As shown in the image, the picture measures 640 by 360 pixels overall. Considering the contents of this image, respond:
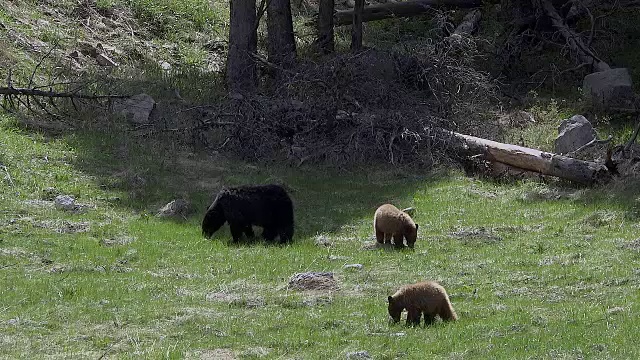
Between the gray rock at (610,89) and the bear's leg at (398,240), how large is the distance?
997 centimetres

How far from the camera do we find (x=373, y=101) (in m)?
22.4

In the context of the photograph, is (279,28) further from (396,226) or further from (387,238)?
(396,226)

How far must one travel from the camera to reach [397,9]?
29344 mm

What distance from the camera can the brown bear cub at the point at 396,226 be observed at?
592 inches

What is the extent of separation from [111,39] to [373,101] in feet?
27.8

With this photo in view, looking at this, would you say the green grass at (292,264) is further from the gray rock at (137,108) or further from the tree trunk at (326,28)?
the tree trunk at (326,28)

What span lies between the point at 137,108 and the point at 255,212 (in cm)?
764

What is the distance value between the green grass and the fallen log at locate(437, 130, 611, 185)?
0.49 metres

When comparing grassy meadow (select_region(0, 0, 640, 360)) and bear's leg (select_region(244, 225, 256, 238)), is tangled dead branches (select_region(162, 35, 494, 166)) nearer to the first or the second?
grassy meadow (select_region(0, 0, 640, 360))

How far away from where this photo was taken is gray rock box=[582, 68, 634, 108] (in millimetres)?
23641

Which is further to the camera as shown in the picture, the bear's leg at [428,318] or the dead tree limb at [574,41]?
the dead tree limb at [574,41]

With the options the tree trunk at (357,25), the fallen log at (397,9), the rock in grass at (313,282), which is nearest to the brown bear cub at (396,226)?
the rock in grass at (313,282)

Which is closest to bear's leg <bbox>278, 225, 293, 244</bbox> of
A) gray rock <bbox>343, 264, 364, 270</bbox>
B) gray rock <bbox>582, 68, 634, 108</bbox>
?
gray rock <bbox>343, 264, 364, 270</bbox>

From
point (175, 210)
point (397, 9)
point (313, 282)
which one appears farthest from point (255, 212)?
point (397, 9)
